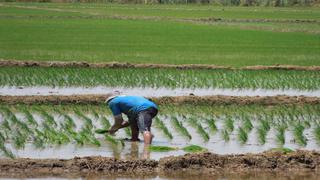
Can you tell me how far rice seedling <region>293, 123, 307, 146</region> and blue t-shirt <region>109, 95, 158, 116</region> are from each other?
1937mm

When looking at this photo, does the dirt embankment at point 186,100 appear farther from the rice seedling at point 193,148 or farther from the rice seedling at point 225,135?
the rice seedling at point 193,148

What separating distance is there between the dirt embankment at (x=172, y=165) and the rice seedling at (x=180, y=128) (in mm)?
2213

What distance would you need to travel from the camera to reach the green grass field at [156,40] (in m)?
22.5

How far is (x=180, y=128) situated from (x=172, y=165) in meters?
2.89

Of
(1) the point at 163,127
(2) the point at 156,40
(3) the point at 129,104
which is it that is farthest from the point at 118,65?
(3) the point at 129,104

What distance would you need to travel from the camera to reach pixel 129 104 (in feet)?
32.9

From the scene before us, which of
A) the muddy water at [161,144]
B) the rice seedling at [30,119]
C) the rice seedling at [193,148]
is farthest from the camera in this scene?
the rice seedling at [30,119]

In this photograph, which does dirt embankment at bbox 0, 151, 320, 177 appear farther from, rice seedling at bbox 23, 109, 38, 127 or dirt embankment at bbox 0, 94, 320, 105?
dirt embankment at bbox 0, 94, 320, 105

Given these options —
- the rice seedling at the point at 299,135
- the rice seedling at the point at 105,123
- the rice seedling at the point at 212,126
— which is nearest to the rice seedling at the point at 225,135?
the rice seedling at the point at 212,126

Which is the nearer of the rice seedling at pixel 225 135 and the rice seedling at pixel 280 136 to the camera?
the rice seedling at pixel 280 136

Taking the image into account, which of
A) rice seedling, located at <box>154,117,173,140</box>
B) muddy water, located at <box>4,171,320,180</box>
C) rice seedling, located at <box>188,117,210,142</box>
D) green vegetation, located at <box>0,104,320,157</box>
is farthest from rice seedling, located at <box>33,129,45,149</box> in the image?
rice seedling, located at <box>188,117,210,142</box>

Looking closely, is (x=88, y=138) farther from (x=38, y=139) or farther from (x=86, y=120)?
(x=86, y=120)

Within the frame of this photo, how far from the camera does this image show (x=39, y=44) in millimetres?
25578

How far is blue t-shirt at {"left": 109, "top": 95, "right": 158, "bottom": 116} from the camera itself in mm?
9961
